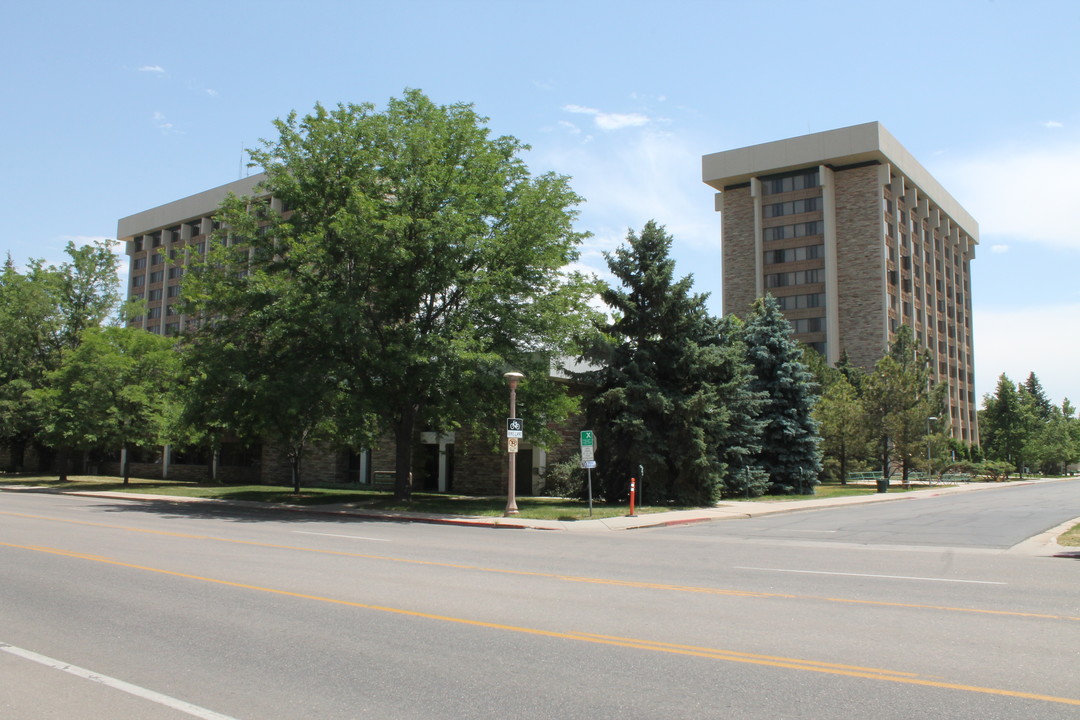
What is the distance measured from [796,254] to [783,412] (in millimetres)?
53687

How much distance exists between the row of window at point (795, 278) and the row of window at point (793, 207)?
6.95 m

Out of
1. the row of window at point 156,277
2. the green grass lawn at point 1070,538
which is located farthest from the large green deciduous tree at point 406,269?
the row of window at point 156,277

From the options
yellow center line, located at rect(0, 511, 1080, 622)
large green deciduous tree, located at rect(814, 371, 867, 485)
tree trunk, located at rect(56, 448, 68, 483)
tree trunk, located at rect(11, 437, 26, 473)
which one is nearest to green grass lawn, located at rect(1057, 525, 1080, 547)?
yellow center line, located at rect(0, 511, 1080, 622)

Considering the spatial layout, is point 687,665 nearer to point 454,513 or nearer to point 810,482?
point 454,513

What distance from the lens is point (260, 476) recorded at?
149ft

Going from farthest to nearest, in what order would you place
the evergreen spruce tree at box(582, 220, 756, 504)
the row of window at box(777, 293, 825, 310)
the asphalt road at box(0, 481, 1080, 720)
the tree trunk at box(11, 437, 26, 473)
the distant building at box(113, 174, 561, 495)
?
the row of window at box(777, 293, 825, 310) → the tree trunk at box(11, 437, 26, 473) → the distant building at box(113, 174, 561, 495) → the evergreen spruce tree at box(582, 220, 756, 504) → the asphalt road at box(0, 481, 1080, 720)

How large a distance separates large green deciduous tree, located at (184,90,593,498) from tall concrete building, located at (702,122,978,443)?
6057 cm

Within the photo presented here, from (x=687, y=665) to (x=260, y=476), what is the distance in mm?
43442

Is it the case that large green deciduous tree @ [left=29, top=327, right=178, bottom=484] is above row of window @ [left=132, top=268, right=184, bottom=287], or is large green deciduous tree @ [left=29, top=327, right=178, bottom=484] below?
below

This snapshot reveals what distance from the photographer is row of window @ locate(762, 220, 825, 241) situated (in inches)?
3392

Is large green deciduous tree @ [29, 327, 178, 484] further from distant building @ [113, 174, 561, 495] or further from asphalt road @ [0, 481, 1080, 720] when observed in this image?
asphalt road @ [0, 481, 1080, 720]

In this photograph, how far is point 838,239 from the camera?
281 ft

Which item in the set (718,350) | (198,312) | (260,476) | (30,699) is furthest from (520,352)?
(260,476)

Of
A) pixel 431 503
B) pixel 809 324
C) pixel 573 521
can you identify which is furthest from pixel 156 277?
pixel 573 521
